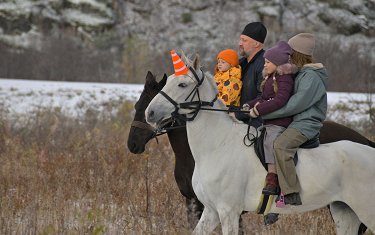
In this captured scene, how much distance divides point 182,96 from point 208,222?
1.11m

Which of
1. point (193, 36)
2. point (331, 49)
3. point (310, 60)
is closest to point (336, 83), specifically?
point (331, 49)

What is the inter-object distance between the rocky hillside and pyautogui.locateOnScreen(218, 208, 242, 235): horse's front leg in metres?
35.6

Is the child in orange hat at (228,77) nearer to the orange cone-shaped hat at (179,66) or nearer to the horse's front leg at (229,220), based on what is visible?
the orange cone-shaped hat at (179,66)

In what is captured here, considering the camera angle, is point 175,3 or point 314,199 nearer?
point 314,199

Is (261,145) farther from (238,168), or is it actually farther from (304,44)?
(304,44)

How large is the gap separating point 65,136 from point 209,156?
8479mm

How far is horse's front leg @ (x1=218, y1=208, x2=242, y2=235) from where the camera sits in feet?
16.4

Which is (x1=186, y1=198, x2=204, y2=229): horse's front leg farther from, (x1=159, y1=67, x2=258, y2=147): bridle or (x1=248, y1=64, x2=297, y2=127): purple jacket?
(x1=248, y1=64, x2=297, y2=127): purple jacket

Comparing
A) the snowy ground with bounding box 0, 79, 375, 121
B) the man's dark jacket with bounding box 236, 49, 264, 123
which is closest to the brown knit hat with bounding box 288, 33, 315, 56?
the man's dark jacket with bounding box 236, 49, 264, 123

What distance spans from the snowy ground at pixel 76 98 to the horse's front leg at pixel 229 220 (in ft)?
38.2

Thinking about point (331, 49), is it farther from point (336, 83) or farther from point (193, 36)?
point (193, 36)

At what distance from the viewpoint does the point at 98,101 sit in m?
19.3

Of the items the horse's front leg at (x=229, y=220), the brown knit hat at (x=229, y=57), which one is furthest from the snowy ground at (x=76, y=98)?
the horse's front leg at (x=229, y=220)

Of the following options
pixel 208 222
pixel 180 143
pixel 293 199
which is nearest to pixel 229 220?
pixel 208 222
